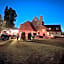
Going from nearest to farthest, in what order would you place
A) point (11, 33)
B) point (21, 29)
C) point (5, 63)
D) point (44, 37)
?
point (5, 63) < point (11, 33) < point (21, 29) < point (44, 37)

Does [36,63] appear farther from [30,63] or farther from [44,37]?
[44,37]

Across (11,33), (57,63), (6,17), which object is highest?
(6,17)

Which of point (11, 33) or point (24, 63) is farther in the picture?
point (11, 33)

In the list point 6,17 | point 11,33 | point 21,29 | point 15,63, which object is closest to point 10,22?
point 6,17

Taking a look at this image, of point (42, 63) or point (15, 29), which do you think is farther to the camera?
point (15, 29)

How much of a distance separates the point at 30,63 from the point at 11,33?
26.6 feet

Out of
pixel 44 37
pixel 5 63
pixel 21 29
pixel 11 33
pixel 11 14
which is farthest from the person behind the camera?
pixel 44 37

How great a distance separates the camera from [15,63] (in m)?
3.95

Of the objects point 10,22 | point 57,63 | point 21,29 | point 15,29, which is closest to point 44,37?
point 21,29

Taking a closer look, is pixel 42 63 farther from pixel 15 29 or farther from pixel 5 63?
pixel 15 29

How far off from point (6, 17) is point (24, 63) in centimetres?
636

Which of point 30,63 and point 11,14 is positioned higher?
point 11,14

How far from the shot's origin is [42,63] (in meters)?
4.05

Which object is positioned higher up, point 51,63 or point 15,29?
point 15,29
